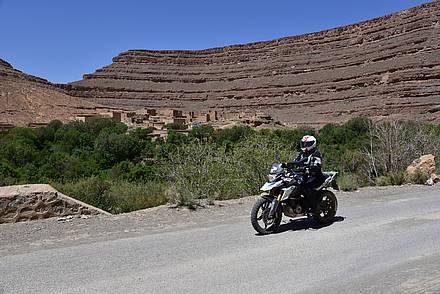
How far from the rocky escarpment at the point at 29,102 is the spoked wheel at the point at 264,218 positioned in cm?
6858

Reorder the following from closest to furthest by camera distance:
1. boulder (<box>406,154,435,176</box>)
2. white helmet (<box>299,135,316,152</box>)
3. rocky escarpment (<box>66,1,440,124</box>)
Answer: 1. white helmet (<box>299,135,316,152</box>)
2. boulder (<box>406,154,435,176</box>)
3. rocky escarpment (<box>66,1,440,124</box>)

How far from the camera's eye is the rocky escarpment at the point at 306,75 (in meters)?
82.2

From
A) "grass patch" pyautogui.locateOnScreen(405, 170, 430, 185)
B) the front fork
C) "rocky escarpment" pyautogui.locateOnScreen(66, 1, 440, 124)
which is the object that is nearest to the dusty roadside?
the front fork

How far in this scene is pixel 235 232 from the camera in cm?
833

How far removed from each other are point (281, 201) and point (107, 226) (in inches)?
130

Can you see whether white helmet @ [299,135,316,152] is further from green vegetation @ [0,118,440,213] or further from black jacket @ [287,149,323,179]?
green vegetation @ [0,118,440,213]

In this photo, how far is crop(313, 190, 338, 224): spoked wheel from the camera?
908 cm

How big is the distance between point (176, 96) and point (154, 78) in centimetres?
1139

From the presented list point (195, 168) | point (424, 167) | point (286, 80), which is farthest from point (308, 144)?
point (286, 80)

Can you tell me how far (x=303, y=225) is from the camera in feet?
29.5

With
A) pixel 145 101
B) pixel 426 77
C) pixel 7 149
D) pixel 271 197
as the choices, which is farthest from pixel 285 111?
pixel 271 197

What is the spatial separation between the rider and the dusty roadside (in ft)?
5.24

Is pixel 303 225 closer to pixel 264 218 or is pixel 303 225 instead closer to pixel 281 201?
pixel 281 201

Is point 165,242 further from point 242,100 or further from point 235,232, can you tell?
point 242,100
